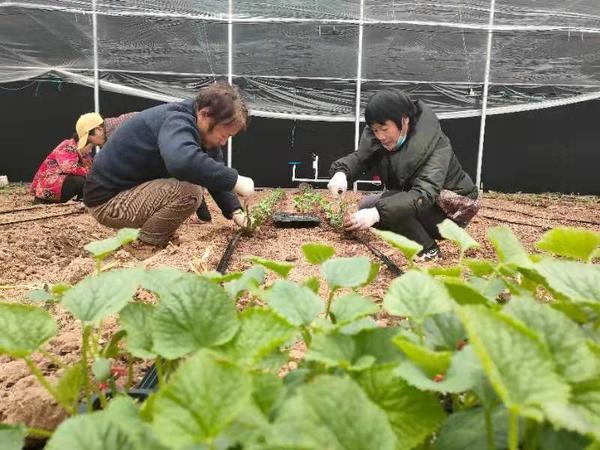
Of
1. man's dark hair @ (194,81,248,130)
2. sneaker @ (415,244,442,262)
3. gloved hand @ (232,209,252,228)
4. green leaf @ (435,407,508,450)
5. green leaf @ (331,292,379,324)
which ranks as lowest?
sneaker @ (415,244,442,262)

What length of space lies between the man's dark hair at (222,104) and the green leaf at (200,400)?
2.74 meters

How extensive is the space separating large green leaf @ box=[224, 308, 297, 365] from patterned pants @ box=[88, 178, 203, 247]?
2.97 metres

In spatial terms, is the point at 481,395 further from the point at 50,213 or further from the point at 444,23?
the point at 444,23

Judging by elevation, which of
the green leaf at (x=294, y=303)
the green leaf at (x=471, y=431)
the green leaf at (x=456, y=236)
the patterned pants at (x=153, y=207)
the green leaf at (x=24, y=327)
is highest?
the green leaf at (x=456, y=236)

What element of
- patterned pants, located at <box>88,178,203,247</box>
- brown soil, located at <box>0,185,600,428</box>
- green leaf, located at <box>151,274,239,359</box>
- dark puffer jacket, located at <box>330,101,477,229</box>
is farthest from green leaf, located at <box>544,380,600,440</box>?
patterned pants, located at <box>88,178,203,247</box>

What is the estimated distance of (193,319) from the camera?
0.57 metres

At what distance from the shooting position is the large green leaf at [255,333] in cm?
54

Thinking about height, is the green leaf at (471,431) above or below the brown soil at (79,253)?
above

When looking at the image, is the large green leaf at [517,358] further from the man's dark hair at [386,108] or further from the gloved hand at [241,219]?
A: the gloved hand at [241,219]

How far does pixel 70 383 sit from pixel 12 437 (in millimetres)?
109

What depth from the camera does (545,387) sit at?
0.38 metres

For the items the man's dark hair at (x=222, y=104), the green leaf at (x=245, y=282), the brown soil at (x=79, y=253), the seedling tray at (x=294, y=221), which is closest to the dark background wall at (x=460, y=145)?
the brown soil at (x=79, y=253)

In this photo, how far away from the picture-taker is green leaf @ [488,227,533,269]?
0.68m

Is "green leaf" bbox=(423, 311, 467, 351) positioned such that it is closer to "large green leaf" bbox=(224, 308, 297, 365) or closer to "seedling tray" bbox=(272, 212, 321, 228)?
"large green leaf" bbox=(224, 308, 297, 365)
